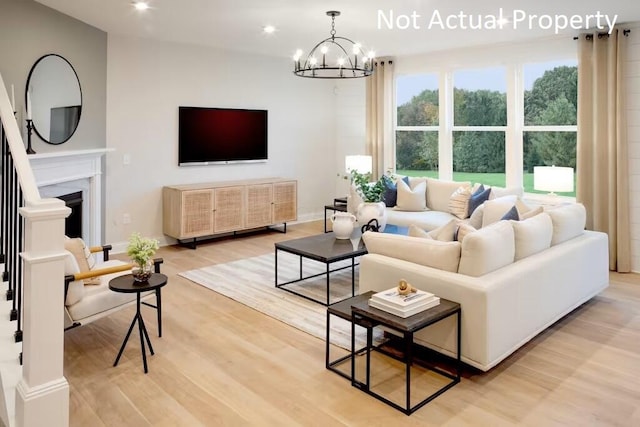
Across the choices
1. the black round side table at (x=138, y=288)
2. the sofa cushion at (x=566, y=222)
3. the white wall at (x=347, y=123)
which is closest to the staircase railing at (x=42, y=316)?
the black round side table at (x=138, y=288)

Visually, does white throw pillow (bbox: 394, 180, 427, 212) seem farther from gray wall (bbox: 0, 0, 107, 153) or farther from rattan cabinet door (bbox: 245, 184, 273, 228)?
gray wall (bbox: 0, 0, 107, 153)

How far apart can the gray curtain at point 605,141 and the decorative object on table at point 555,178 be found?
60 cm

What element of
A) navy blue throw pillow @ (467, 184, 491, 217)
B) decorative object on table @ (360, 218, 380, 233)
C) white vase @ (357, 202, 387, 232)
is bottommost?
decorative object on table @ (360, 218, 380, 233)

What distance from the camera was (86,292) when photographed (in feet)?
11.3

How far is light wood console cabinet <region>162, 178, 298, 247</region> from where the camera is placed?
6.57 metres

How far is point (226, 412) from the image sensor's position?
108 inches

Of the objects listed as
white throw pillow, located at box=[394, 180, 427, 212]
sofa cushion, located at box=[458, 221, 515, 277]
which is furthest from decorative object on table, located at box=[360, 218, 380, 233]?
sofa cushion, located at box=[458, 221, 515, 277]

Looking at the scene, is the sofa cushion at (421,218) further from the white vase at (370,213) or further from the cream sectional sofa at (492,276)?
the cream sectional sofa at (492,276)

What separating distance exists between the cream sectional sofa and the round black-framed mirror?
3244mm

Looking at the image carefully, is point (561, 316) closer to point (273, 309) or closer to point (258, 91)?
point (273, 309)

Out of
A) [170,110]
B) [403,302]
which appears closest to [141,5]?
[170,110]

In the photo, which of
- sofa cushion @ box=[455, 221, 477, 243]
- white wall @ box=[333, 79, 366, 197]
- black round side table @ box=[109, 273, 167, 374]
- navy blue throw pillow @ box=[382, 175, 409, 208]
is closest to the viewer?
black round side table @ box=[109, 273, 167, 374]

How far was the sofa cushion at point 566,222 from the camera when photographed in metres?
4.00

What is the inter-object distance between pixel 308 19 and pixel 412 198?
2.79 m
